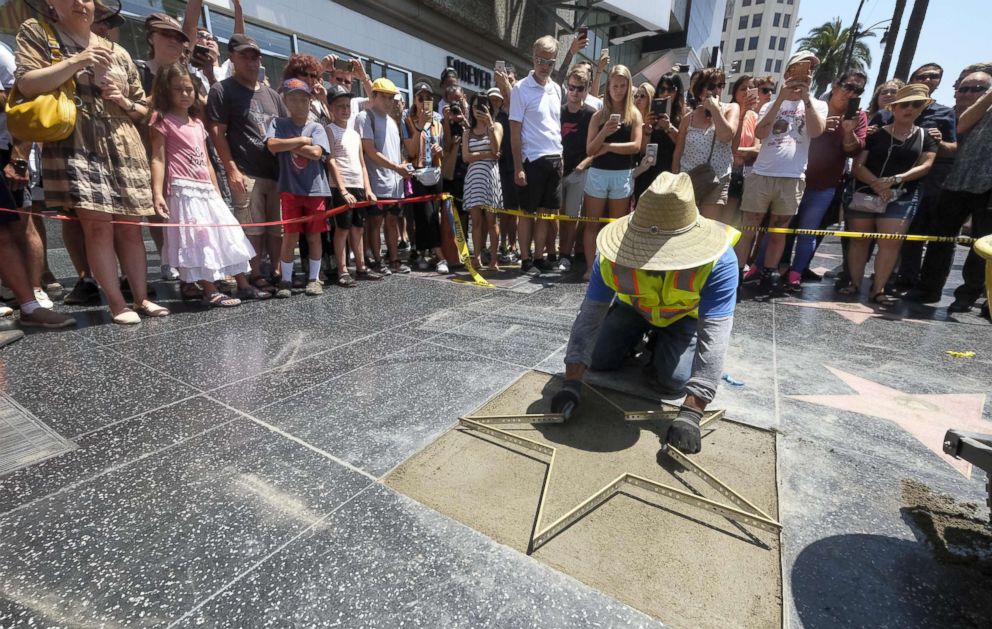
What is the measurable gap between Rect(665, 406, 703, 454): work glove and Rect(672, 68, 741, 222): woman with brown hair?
3.64m

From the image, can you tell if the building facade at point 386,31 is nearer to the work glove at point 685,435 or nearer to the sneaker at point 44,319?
the sneaker at point 44,319

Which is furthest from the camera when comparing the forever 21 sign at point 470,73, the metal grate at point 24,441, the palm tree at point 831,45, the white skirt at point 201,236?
the palm tree at point 831,45

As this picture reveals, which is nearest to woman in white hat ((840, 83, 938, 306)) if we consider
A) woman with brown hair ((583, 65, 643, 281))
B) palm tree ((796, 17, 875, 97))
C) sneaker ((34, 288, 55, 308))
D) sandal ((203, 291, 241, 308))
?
woman with brown hair ((583, 65, 643, 281))

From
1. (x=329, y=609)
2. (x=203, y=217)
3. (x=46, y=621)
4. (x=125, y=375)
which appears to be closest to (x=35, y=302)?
(x=203, y=217)

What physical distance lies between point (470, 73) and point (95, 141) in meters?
13.6

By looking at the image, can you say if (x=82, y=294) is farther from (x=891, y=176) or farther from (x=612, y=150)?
(x=891, y=176)

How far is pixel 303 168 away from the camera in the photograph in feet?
14.8

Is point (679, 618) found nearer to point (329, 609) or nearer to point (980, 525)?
point (329, 609)

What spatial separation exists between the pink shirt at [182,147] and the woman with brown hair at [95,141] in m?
0.22

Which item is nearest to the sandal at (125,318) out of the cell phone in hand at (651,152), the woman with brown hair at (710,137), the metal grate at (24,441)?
the metal grate at (24,441)

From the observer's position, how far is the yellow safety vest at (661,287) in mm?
2372

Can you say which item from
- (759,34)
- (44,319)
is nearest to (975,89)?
(44,319)

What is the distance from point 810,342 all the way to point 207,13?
10280 millimetres

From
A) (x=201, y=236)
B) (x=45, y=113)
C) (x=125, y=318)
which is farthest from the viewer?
(x=201, y=236)
